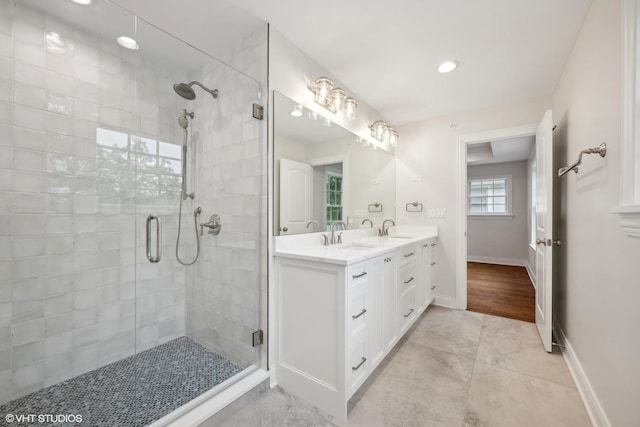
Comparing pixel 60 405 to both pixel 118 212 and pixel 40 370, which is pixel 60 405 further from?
pixel 118 212

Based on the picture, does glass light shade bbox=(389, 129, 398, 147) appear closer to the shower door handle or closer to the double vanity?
the double vanity

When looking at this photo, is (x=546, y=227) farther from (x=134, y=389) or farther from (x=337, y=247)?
(x=134, y=389)

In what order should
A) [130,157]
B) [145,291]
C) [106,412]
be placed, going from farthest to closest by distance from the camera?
[145,291]
[130,157]
[106,412]

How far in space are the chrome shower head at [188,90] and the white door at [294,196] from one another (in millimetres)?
719

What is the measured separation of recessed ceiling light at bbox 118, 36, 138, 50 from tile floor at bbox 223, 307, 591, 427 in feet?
7.53

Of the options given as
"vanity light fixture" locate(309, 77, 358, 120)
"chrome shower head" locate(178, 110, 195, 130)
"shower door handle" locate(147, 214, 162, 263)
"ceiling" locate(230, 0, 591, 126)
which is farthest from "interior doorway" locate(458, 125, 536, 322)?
"chrome shower head" locate(178, 110, 195, 130)

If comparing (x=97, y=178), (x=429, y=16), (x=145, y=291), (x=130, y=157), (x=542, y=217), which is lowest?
(x=145, y=291)

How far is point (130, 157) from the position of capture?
1703mm

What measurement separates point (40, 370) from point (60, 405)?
1.04 ft

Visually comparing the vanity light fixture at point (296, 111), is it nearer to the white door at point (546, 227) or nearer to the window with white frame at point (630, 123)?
the window with white frame at point (630, 123)

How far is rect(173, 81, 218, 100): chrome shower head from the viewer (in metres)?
1.81

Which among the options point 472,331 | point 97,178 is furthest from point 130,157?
point 472,331

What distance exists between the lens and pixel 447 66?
2191 mm

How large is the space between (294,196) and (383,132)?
1.72m
